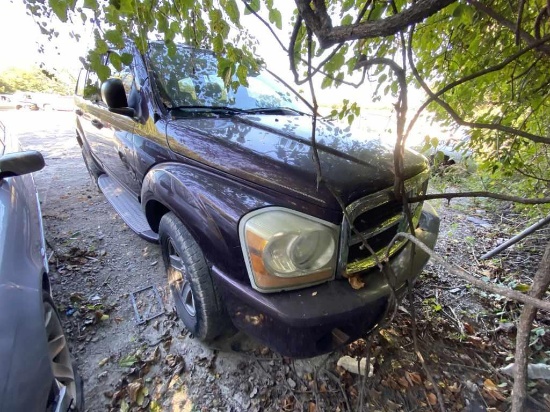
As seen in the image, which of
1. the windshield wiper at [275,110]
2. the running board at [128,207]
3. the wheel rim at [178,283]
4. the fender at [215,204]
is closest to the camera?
the fender at [215,204]

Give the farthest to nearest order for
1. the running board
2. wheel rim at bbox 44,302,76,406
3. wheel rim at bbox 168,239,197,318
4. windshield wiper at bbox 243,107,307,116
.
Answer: the running board < windshield wiper at bbox 243,107,307,116 < wheel rim at bbox 168,239,197,318 < wheel rim at bbox 44,302,76,406

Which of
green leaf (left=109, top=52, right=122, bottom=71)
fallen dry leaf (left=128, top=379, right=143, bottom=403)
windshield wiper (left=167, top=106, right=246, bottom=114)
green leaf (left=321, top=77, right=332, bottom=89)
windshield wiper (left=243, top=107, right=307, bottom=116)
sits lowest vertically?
fallen dry leaf (left=128, top=379, right=143, bottom=403)

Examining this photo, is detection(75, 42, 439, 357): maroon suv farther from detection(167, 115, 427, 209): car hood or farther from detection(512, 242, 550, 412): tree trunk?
detection(512, 242, 550, 412): tree trunk

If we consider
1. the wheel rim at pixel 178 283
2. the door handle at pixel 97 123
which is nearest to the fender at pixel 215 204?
the wheel rim at pixel 178 283

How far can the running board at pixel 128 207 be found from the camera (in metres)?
2.40

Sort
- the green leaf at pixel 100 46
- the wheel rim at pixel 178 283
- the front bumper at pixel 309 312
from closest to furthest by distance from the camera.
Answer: the green leaf at pixel 100 46
the front bumper at pixel 309 312
the wheel rim at pixel 178 283

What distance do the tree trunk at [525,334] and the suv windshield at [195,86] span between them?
1970mm

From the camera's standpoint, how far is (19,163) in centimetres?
160

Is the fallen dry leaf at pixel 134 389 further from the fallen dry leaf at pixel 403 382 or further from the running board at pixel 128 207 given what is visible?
the fallen dry leaf at pixel 403 382

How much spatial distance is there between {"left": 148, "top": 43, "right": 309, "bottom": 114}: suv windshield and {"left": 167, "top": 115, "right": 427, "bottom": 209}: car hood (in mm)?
266

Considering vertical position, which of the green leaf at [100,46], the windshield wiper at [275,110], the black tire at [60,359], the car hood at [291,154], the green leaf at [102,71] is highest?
the green leaf at [100,46]

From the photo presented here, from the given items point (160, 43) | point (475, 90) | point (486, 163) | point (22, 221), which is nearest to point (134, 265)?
point (22, 221)

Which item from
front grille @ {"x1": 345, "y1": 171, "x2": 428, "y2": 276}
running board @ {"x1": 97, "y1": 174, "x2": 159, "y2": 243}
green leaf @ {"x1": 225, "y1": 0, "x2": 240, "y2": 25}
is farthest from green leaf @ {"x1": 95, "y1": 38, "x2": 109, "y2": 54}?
running board @ {"x1": 97, "y1": 174, "x2": 159, "y2": 243}

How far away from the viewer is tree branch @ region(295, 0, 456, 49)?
799mm
